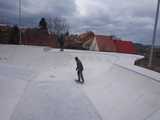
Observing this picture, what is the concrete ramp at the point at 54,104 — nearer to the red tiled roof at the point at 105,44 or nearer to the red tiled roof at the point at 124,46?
the red tiled roof at the point at 105,44

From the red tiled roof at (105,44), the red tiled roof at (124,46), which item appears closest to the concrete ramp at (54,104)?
the red tiled roof at (105,44)

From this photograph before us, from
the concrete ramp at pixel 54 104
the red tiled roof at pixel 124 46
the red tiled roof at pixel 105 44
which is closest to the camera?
A: the concrete ramp at pixel 54 104

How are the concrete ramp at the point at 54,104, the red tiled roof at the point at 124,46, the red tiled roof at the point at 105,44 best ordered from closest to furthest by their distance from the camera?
the concrete ramp at the point at 54,104 < the red tiled roof at the point at 105,44 < the red tiled roof at the point at 124,46

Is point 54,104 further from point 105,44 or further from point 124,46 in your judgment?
point 124,46

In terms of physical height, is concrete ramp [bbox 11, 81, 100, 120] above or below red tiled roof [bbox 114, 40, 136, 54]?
below

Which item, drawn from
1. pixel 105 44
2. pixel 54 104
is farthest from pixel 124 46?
pixel 54 104

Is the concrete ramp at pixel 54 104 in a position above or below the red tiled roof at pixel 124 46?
below

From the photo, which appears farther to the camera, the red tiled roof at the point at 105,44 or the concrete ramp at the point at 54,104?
the red tiled roof at the point at 105,44

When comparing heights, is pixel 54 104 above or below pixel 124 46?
below

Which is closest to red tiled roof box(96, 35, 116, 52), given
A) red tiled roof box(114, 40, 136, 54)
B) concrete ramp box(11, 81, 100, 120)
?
red tiled roof box(114, 40, 136, 54)

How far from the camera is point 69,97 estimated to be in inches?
281

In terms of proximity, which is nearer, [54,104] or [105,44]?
[54,104]

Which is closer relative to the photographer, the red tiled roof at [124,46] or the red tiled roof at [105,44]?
the red tiled roof at [105,44]

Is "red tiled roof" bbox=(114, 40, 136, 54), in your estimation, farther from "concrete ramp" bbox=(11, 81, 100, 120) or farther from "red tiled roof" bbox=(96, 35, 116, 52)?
"concrete ramp" bbox=(11, 81, 100, 120)
